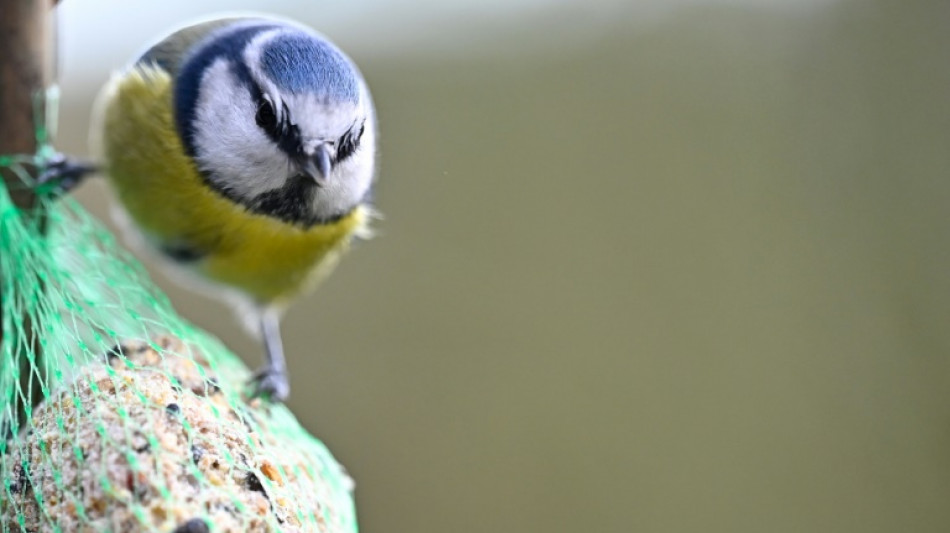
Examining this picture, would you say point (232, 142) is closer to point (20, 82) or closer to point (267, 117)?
point (267, 117)

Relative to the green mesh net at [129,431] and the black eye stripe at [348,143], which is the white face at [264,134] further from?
the green mesh net at [129,431]

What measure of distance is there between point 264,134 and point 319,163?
0.08m

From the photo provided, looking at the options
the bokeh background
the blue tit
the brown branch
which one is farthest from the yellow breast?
the bokeh background

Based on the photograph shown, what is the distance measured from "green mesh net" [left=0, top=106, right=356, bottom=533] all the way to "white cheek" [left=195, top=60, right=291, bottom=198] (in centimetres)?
13

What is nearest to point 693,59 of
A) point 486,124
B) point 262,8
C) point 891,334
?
point 486,124

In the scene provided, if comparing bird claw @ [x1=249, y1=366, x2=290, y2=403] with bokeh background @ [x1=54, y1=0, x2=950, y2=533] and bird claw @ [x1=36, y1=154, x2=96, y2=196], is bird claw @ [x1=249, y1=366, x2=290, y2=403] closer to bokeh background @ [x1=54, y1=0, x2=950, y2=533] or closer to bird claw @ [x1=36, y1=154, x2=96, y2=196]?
bird claw @ [x1=36, y1=154, x2=96, y2=196]

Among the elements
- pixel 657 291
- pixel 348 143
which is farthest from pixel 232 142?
pixel 657 291

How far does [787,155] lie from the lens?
7.43 ft

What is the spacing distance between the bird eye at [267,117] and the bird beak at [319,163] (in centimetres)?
5

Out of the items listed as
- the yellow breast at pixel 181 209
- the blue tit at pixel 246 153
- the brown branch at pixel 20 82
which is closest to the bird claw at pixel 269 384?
the blue tit at pixel 246 153

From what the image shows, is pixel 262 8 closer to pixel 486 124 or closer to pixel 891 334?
pixel 486 124

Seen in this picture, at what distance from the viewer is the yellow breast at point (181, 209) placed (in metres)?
0.94

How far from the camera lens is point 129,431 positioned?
2.00ft

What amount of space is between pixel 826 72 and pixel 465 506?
1.35 m
